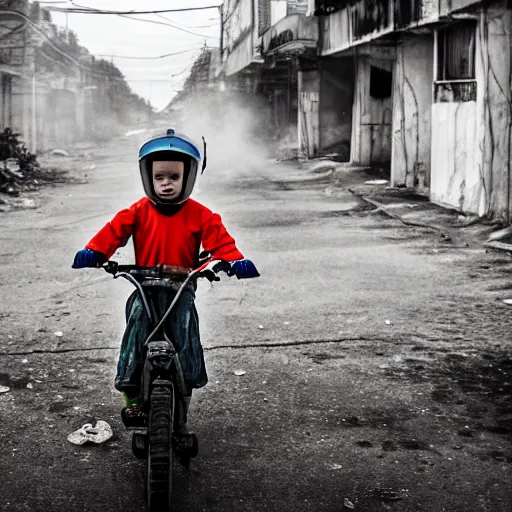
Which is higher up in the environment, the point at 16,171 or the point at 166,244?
the point at 16,171

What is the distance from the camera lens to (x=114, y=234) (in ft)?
12.9

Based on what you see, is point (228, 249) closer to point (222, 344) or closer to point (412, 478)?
point (412, 478)

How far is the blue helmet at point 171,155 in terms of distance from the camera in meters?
3.89

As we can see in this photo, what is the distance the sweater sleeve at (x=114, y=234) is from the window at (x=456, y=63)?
30.8 feet

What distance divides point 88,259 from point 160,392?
659 mm

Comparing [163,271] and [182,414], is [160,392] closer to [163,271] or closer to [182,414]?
[182,414]

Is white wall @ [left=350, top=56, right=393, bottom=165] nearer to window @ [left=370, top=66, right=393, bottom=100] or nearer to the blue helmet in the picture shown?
window @ [left=370, top=66, right=393, bottom=100]

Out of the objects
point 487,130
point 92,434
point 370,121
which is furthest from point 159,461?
point 370,121

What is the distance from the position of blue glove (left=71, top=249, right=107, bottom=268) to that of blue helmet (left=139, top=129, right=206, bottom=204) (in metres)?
0.38

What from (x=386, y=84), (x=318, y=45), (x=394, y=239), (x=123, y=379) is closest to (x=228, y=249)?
(x=123, y=379)

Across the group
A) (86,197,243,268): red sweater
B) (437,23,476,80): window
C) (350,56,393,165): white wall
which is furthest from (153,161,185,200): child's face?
(350,56,393,165): white wall

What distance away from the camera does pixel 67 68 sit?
42.8m

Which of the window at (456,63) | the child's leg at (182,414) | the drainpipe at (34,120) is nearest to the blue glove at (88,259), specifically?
the child's leg at (182,414)

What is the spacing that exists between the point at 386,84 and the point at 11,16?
17074mm
